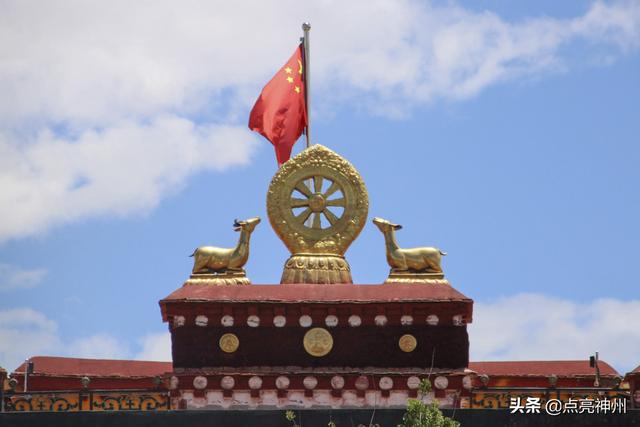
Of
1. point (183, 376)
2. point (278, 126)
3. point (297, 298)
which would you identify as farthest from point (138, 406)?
point (278, 126)

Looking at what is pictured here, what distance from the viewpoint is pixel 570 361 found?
52.0 meters

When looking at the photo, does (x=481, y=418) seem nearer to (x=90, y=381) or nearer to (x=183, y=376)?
(x=183, y=376)

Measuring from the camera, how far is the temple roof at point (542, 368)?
51.0 meters

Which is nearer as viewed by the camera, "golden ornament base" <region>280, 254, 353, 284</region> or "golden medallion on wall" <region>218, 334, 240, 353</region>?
"golden medallion on wall" <region>218, 334, 240, 353</region>

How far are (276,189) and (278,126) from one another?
3673 millimetres

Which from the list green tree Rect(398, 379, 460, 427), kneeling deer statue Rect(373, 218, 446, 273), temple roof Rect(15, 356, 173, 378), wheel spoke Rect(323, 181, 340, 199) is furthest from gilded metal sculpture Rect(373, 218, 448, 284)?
green tree Rect(398, 379, 460, 427)

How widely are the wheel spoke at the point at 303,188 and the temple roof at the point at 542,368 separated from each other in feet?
23.5

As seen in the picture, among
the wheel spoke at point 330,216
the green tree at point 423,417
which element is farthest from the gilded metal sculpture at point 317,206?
the green tree at point 423,417

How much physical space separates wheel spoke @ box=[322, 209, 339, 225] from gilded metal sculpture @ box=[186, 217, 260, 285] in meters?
2.53

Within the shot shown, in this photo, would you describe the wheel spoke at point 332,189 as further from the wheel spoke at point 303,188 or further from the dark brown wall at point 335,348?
the dark brown wall at point 335,348

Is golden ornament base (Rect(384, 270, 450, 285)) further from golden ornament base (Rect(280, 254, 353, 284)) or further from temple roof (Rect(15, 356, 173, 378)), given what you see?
temple roof (Rect(15, 356, 173, 378))

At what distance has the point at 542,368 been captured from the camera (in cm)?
5175

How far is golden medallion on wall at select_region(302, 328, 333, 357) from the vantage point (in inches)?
1815

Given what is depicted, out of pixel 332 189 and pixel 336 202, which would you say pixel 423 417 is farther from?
pixel 332 189
